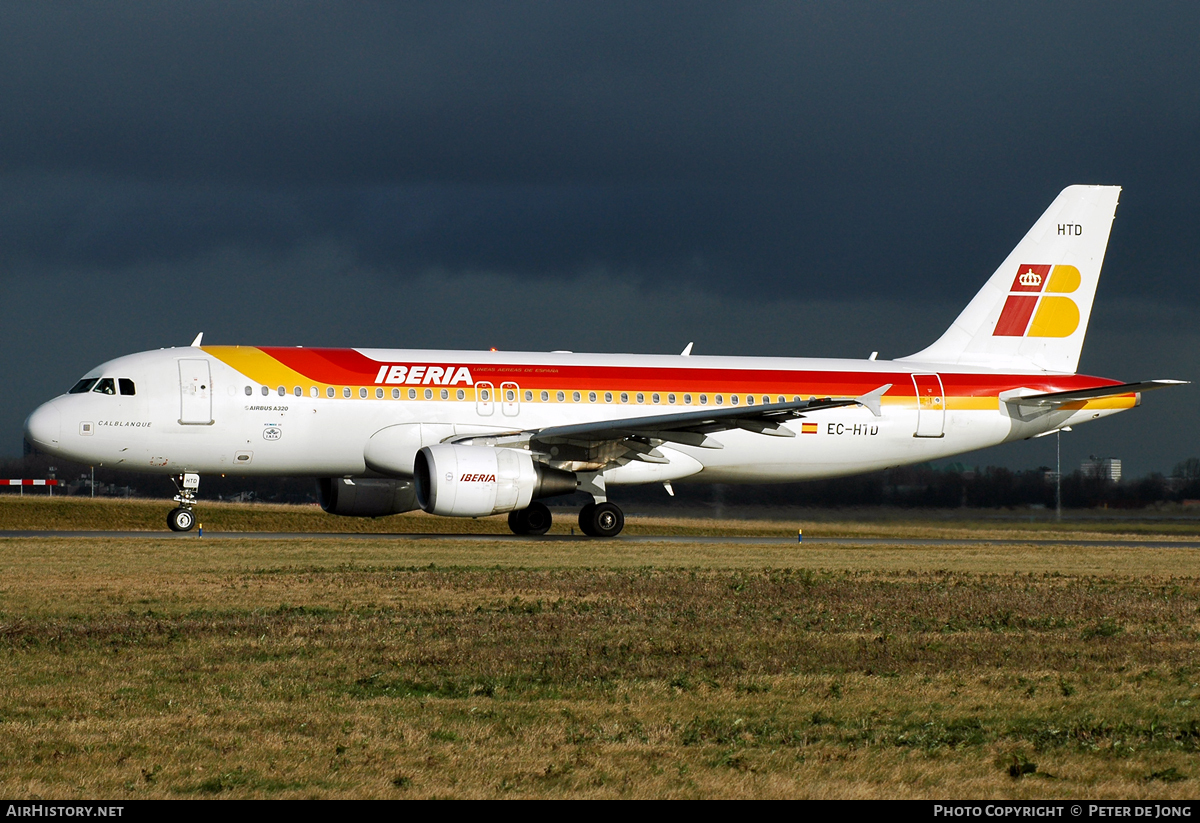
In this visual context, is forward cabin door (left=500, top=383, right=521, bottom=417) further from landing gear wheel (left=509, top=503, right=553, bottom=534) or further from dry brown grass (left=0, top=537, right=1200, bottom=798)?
dry brown grass (left=0, top=537, right=1200, bottom=798)

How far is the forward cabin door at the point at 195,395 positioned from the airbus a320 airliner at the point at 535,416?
26 millimetres

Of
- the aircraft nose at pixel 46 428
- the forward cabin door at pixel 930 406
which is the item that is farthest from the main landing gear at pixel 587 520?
the aircraft nose at pixel 46 428

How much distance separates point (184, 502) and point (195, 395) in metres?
2.36

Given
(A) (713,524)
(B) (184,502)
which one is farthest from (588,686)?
(A) (713,524)

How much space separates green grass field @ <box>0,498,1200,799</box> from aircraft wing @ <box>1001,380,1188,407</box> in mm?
11727

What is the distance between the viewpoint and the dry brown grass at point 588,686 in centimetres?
604

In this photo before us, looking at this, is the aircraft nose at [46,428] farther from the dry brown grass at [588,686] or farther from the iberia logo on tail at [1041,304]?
the iberia logo on tail at [1041,304]

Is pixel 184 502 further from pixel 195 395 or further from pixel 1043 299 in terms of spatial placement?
pixel 1043 299

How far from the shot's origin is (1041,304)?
29.7 metres

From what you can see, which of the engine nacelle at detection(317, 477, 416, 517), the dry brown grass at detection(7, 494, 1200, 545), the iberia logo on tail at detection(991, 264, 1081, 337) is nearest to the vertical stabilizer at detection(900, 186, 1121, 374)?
the iberia logo on tail at detection(991, 264, 1081, 337)

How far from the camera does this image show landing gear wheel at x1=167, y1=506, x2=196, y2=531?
80.6 feet

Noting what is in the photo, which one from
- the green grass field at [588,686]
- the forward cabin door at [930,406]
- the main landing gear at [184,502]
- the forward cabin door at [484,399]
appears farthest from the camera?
the forward cabin door at [930,406]

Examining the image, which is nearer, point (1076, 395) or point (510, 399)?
point (510, 399)

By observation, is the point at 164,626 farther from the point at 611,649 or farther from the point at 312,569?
the point at 312,569
